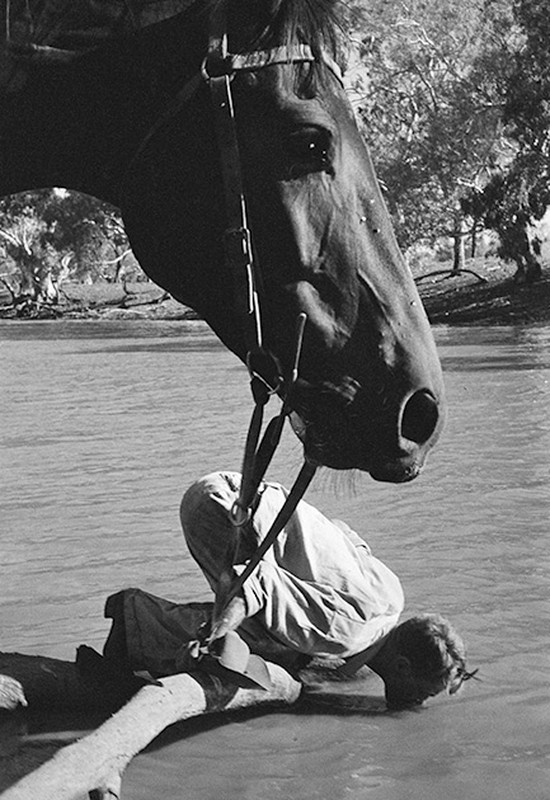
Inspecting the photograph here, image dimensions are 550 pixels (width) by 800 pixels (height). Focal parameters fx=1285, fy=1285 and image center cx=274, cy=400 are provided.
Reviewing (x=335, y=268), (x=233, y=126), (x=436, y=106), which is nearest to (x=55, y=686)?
(x=335, y=268)

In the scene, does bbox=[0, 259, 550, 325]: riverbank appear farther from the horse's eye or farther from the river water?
the horse's eye

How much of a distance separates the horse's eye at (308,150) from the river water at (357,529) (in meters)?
0.83

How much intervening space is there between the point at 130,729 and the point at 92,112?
1582 millimetres

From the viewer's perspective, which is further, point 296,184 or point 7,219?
point 7,219

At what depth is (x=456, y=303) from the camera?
36625 mm

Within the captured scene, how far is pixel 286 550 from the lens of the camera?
4.28m

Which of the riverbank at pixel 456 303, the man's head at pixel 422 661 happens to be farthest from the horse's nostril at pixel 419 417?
the riverbank at pixel 456 303

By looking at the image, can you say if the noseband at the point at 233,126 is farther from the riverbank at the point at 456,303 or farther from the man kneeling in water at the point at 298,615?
the riverbank at the point at 456,303

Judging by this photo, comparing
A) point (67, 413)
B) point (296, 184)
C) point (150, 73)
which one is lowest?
point (67, 413)

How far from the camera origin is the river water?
3.72 m

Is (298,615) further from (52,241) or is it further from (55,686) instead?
(52,241)

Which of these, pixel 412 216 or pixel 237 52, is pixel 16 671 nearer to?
pixel 237 52

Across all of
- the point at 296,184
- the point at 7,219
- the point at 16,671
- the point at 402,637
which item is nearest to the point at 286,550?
the point at 402,637

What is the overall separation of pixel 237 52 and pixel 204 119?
0.52 feet
